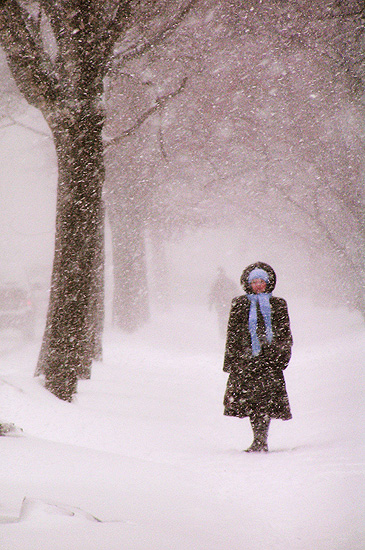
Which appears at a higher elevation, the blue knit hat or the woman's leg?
the blue knit hat

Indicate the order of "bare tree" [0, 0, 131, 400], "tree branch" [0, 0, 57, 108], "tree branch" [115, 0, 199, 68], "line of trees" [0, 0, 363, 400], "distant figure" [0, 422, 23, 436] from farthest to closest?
"tree branch" [115, 0, 199, 68] < "line of trees" [0, 0, 363, 400] < "bare tree" [0, 0, 131, 400] < "tree branch" [0, 0, 57, 108] < "distant figure" [0, 422, 23, 436]

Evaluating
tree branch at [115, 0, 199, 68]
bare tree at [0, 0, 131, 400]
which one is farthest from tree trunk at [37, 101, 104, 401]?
tree branch at [115, 0, 199, 68]

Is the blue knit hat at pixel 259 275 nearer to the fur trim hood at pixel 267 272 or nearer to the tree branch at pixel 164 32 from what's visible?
the fur trim hood at pixel 267 272

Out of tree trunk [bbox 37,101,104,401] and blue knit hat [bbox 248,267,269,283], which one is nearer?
blue knit hat [bbox 248,267,269,283]

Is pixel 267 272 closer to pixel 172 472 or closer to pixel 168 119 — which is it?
pixel 172 472

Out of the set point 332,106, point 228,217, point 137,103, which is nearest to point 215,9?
point 137,103

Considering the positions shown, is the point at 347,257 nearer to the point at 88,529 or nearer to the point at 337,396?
the point at 337,396

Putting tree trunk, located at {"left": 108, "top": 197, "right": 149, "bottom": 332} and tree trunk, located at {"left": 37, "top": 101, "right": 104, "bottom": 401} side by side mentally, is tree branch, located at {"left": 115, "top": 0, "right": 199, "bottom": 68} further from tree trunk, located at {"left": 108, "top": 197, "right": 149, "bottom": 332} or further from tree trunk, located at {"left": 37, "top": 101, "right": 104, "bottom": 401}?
tree trunk, located at {"left": 108, "top": 197, "right": 149, "bottom": 332}

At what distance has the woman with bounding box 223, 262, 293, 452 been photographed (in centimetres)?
458

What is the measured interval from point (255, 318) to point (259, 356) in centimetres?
36

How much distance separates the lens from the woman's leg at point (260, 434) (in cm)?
445

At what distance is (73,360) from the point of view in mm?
5695

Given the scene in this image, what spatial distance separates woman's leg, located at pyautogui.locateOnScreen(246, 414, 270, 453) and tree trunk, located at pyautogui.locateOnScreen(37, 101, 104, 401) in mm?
2217

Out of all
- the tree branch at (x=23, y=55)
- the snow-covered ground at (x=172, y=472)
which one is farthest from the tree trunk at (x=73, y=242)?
the snow-covered ground at (x=172, y=472)
